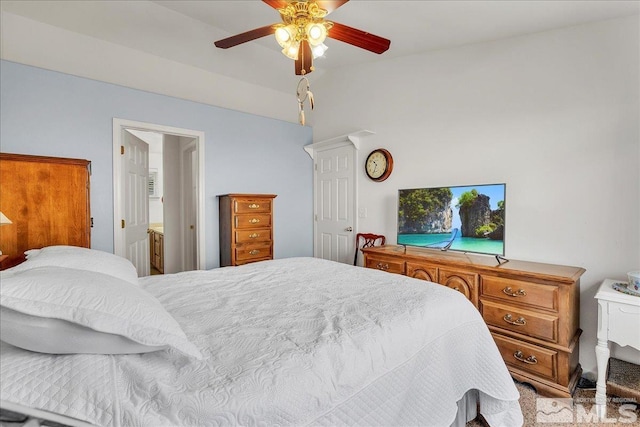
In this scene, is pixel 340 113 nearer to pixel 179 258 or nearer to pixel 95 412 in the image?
pixel 179 258

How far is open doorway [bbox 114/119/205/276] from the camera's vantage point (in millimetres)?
3068

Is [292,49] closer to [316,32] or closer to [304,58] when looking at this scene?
[304,58]

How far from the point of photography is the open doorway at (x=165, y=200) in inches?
121

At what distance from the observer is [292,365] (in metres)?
0.92

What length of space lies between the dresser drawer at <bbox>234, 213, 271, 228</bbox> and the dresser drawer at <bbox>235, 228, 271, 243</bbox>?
0.20 feet

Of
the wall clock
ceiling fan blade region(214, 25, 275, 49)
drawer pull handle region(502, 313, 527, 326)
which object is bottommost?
drawer pull handle region(502, 313, 527, 326)

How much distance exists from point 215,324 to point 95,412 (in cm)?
50

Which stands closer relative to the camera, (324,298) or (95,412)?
(95,412)

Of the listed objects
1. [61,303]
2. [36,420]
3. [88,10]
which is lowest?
[36,420]

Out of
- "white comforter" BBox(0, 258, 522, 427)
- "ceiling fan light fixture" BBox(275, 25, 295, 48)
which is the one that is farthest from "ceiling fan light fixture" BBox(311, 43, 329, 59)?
"white comforter" BBox(0, 258, 522, 427)

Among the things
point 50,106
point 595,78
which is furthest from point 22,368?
point 595,78

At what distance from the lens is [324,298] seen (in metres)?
1.55

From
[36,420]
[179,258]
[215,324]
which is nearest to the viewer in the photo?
[36,420]
